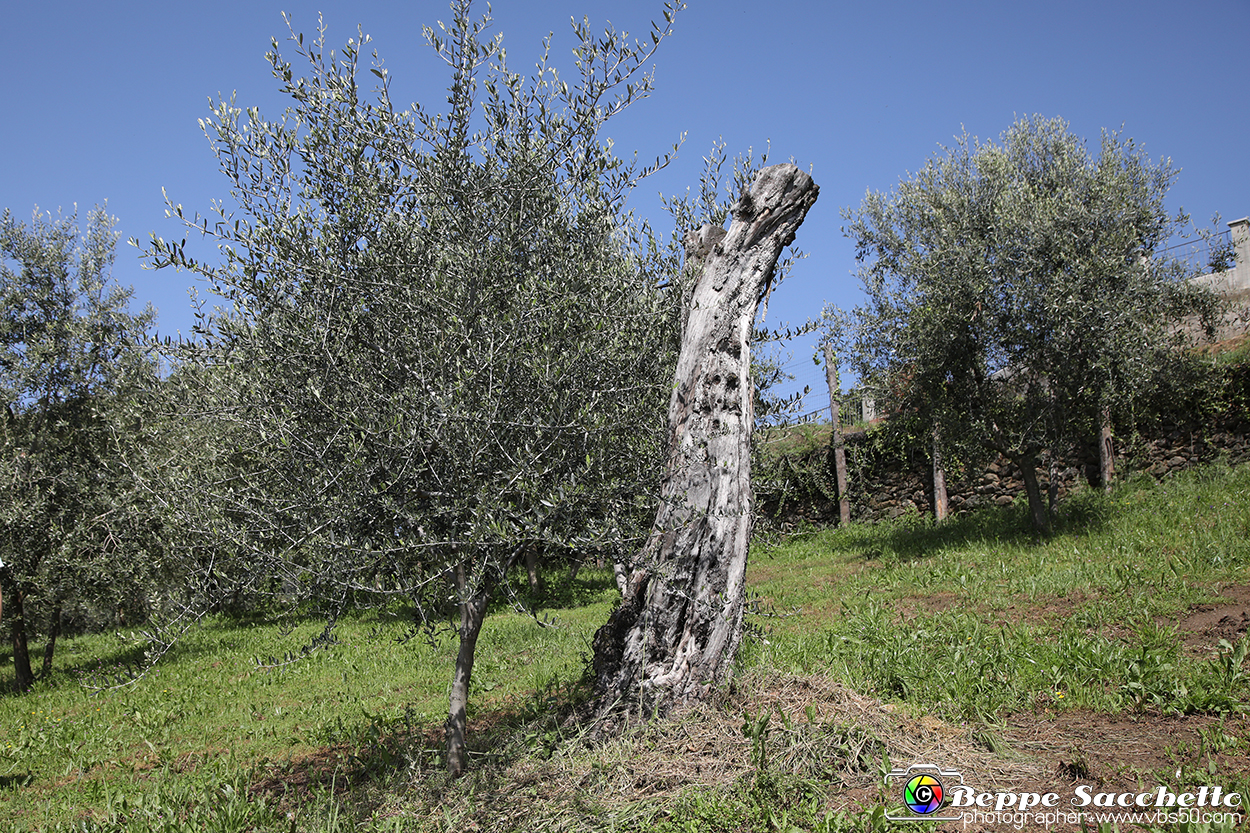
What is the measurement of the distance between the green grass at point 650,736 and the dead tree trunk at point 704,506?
557mm

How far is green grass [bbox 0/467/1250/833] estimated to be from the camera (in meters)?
5.42

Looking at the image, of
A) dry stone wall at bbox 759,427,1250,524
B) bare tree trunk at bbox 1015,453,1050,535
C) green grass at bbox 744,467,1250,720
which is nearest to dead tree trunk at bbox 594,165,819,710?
green grass at bbox 744,467,1250,720

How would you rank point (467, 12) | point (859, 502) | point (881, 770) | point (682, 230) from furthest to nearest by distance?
point (859, 502) → point (682, 230) → point (467, 12) → point (881, 770)

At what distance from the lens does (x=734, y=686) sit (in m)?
6.23

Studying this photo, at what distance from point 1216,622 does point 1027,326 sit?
7.79 metres

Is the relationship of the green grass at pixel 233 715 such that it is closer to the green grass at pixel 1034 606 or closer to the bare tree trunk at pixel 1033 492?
the green grass at pixel 1034 606

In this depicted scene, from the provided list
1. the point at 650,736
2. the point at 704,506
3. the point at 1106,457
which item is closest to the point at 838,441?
the point at 1106,457

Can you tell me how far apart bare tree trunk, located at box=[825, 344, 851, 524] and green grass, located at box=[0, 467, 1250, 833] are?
551cm

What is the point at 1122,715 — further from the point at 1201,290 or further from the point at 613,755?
the point at 1201,290

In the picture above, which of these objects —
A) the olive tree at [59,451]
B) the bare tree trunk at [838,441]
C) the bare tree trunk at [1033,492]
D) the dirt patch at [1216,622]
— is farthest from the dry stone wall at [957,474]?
the olive tree at [59,451]

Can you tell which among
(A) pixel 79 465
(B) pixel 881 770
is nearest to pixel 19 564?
(A) pixel 79 465

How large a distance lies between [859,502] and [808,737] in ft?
58.1

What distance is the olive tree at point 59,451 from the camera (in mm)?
13672

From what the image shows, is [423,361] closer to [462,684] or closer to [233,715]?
[462,684]
